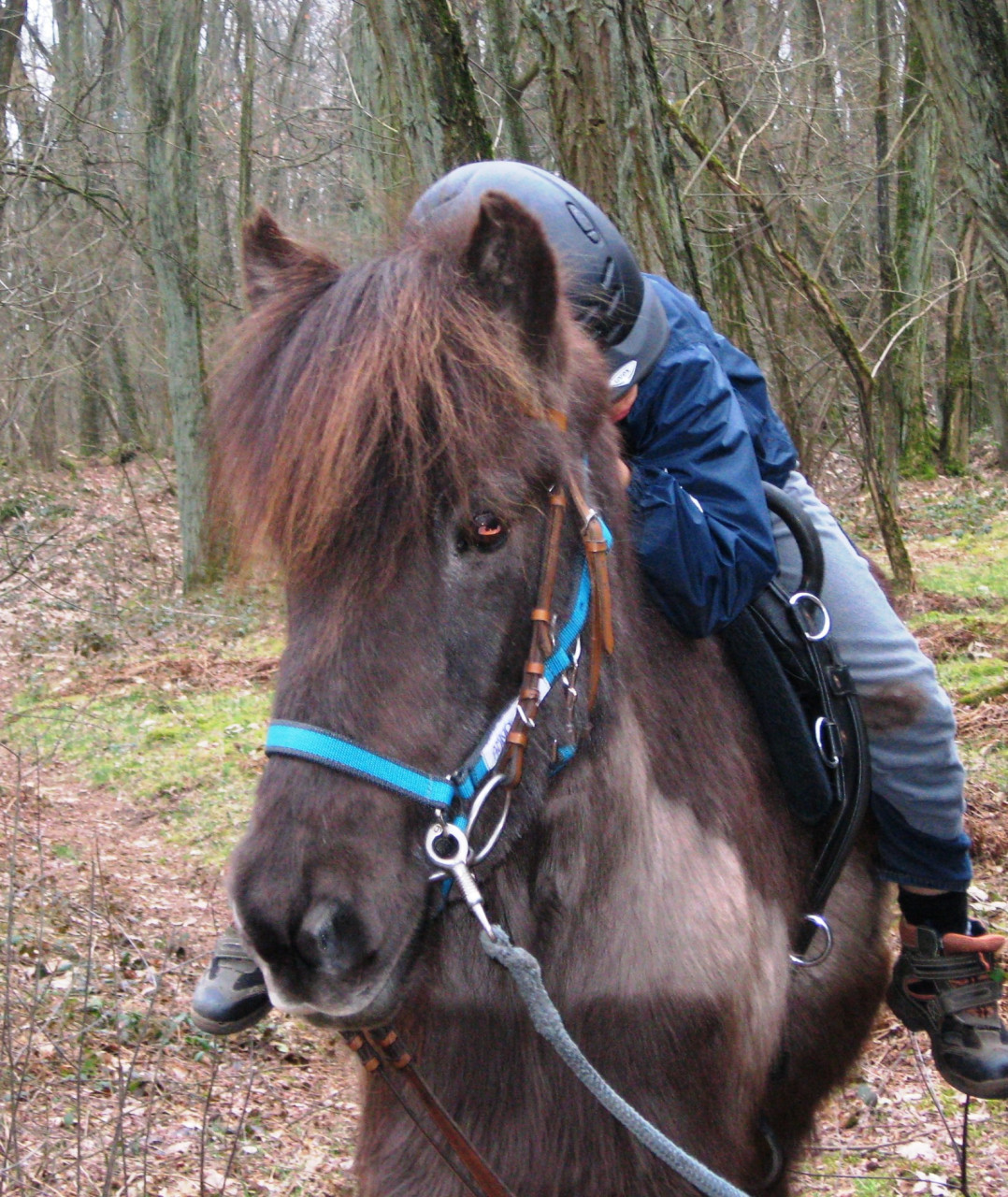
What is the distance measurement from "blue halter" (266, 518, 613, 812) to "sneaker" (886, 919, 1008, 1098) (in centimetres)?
185

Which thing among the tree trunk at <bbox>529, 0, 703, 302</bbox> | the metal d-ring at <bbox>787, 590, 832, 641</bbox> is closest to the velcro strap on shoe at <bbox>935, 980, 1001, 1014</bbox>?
the metal d-ring at <bbox>787, 590, 832, 641</bbox>

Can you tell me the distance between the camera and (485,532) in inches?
80.4

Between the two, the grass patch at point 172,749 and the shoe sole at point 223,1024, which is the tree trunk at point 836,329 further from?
the shoe sole at point 223,1024

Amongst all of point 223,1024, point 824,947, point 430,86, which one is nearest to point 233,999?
point 223,1024

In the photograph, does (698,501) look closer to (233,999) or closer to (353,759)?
(353,759)

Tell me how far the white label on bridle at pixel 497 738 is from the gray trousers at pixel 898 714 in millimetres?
1231

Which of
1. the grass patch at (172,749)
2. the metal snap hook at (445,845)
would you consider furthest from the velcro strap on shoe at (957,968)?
the grass patch at (172,749)

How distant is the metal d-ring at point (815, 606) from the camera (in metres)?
2.88

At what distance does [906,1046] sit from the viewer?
4.71m

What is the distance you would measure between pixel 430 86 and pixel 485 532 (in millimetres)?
4077

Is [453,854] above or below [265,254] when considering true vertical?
below

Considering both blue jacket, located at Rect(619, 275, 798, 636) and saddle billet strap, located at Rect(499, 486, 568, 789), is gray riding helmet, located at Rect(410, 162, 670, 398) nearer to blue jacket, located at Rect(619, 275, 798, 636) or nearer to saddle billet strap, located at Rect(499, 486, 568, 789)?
blue jacket, located at Rect(619, 275, 798, 636)

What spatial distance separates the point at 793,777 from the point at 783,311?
7.70 m

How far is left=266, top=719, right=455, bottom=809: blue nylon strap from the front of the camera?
1890 mm
